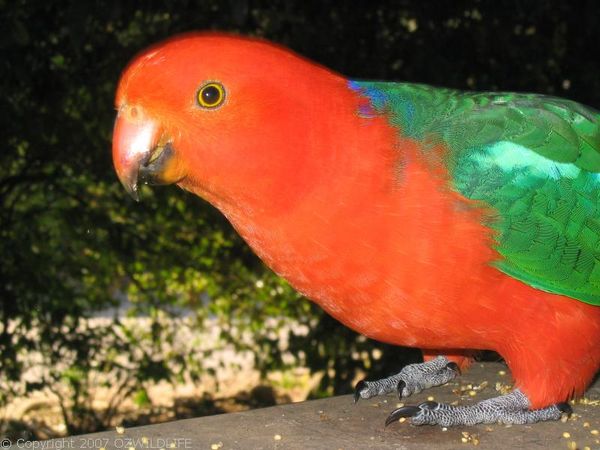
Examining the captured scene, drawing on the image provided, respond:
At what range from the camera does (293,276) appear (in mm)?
2117

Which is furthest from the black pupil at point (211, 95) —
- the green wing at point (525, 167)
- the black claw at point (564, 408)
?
the black claw at point (564, 408)

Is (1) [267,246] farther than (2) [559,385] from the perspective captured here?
No

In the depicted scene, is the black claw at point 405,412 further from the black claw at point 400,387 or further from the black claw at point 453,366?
the black claw at point 453,366

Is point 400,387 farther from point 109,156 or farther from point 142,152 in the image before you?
point 109,156

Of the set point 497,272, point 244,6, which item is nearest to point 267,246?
point 497,272

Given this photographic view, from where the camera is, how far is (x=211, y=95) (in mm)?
1893

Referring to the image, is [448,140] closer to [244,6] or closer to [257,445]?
[257,445]

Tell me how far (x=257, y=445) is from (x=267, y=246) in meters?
0.57

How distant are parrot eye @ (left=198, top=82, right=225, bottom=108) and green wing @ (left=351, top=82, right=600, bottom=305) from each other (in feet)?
1.31

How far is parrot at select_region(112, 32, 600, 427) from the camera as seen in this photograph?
1912 mm

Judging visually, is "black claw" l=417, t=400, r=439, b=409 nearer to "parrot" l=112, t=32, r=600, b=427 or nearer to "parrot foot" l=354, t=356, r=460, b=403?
"parrot" l=112, t=32, r=600, b=427

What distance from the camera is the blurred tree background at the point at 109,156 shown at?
420cm

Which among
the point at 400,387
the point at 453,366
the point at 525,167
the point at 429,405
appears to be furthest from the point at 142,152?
the point at 453,366

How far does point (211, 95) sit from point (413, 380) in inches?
50.0
